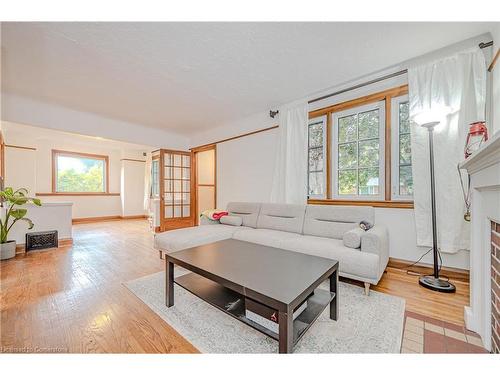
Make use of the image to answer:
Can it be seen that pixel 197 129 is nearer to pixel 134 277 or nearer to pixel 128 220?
pixel 134 277

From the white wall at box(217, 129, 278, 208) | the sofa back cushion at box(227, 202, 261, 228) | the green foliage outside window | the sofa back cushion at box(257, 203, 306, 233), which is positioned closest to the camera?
the sofa back cushion at box(257, 203, 306, 233)

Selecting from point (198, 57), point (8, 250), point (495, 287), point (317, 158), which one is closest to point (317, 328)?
point (495, 287)

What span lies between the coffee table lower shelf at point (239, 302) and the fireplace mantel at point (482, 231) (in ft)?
2.89

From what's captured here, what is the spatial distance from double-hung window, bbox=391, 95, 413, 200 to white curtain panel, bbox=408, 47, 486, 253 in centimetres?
20

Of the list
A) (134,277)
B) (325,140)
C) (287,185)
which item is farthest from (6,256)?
(325,140)

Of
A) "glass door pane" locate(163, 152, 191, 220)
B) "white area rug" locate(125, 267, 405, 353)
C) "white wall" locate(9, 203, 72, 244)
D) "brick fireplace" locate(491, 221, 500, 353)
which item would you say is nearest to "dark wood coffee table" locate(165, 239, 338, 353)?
"white area rug" locate(125, 267, 405, 353)

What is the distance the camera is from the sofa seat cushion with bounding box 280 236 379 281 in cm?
182

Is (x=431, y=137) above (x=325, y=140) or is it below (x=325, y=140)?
below

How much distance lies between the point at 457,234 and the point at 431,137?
3.25ft

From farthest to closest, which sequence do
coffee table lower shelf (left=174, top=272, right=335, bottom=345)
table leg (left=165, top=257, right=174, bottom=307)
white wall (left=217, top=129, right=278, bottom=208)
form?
white wall (left=217, top=129, right=278, bottom=208), table leg (left=165, top=257, right=174, bottom=307), coffee table lower shelf (left=174, top=272, right=335, bottom=345)

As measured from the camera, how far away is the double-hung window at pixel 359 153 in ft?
8.76

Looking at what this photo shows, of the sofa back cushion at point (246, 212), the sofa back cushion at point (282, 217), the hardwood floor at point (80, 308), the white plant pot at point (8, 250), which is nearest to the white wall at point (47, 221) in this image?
Answer: the white plant pot at point (8, 250)

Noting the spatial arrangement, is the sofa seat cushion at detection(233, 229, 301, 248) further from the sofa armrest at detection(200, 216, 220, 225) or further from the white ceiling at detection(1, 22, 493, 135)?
the white ceiling at detection(1, 22, 493, 135)
